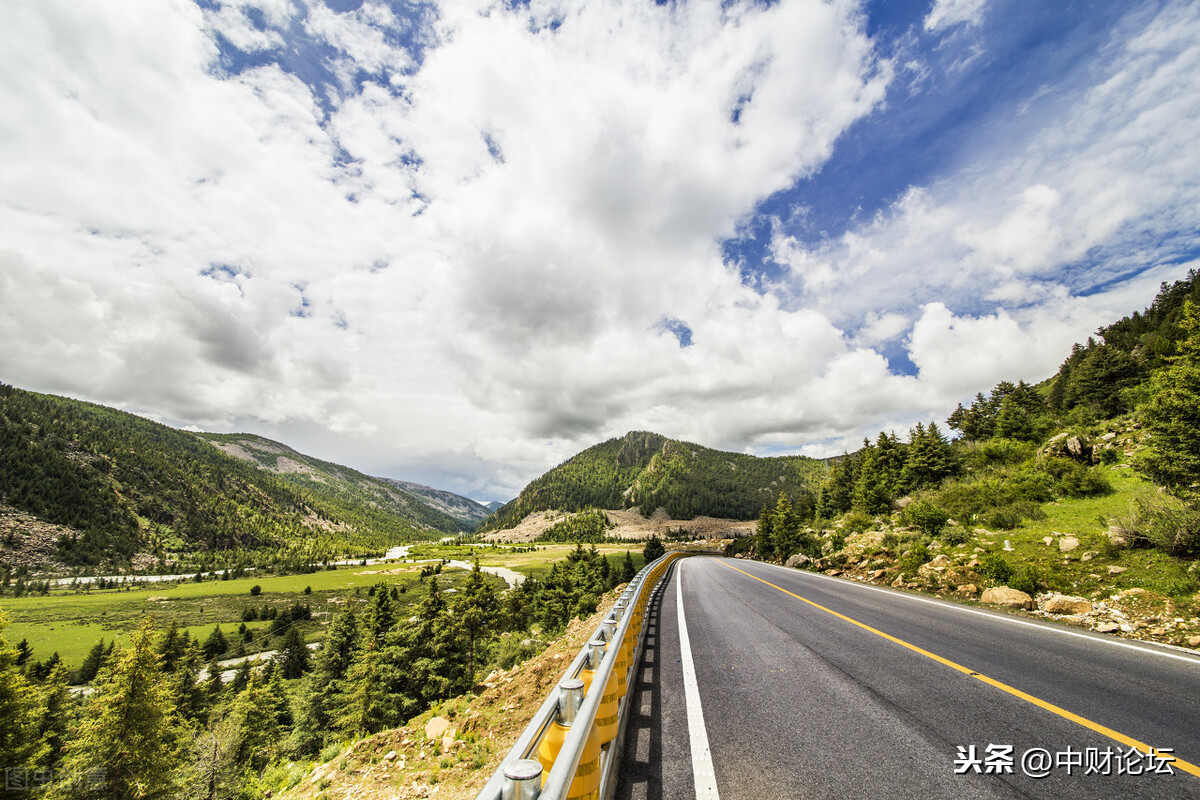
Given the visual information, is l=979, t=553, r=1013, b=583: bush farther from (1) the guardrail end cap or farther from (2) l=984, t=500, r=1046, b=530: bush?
(1) the guardrail end cap

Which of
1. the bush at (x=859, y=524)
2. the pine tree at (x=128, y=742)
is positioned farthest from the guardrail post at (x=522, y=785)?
the pine tree at (x=128, y=742)

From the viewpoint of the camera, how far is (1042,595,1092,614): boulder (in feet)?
29.4

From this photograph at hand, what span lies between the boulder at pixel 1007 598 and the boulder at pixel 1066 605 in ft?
1.41

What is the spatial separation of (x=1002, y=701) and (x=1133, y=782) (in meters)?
1.54

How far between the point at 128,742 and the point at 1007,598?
3625cm

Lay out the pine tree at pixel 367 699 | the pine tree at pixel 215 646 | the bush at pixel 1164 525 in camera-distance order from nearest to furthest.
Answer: the bush at pixel 1164 525 < the pine tree at pixel 367 699 < the pine tree at pixel 215 646

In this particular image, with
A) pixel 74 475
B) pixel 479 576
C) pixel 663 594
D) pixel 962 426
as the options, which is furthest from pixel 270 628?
pixel 74 475

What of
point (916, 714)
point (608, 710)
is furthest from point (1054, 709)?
point (608, 710)

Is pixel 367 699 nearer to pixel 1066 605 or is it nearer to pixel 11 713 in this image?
pixel 11 713

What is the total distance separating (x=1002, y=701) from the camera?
4.62 m

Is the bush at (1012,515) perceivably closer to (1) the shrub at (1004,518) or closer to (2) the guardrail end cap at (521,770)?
(1) the shrub at (1004,518)

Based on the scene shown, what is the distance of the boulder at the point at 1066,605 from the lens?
896 cm

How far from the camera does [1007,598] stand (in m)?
10.2

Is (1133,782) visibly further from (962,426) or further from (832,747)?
(962,426)
